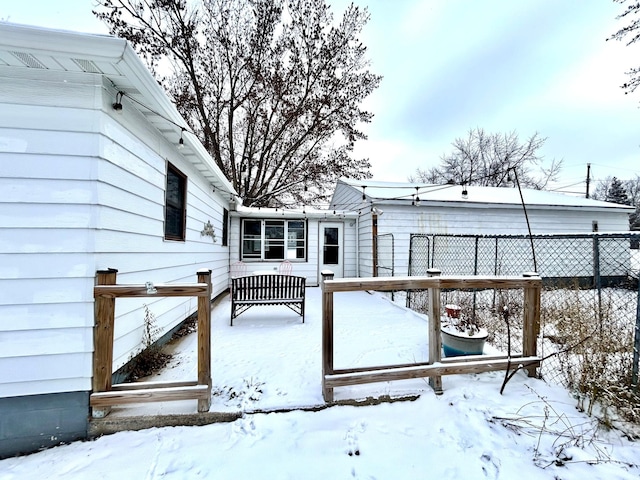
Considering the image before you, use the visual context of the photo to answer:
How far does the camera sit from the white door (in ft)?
29.3

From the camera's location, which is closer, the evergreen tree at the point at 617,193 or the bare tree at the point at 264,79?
the bare tree at the point at 264,79

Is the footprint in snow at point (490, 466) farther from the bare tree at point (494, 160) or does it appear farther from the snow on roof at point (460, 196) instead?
the bare tree at point (494, 160)

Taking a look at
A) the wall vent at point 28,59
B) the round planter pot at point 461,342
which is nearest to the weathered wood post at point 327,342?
the round planter pot at point 461,342

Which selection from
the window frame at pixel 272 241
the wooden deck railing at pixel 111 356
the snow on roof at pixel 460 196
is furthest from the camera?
the window frame at pixel 272 241

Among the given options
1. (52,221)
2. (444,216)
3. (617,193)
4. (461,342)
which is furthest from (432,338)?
(617,193)

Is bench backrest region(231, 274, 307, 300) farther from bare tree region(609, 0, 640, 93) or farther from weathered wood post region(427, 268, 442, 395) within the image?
bare tree region(609, 0, 640, 93)

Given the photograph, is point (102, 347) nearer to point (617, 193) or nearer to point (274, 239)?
point (274, 239)

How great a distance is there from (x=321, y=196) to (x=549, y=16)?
33.8 feet

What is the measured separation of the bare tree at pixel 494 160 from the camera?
782 inches

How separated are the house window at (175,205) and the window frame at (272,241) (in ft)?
13.7

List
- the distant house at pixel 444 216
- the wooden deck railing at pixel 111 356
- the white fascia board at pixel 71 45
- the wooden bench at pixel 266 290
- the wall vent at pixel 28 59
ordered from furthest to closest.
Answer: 1. the distant house at pixel 444 216
2. the wooden bench at pixel 266 290
3. the wooden deck railing at pixel 111 356
4. the wall vent at pixel 28 59
5. the white fascia board at pixel 71 45

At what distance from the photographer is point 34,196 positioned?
2.07 metres

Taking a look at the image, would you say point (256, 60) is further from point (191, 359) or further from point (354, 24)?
point (191, 359)

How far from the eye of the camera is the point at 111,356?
7.04 ft
